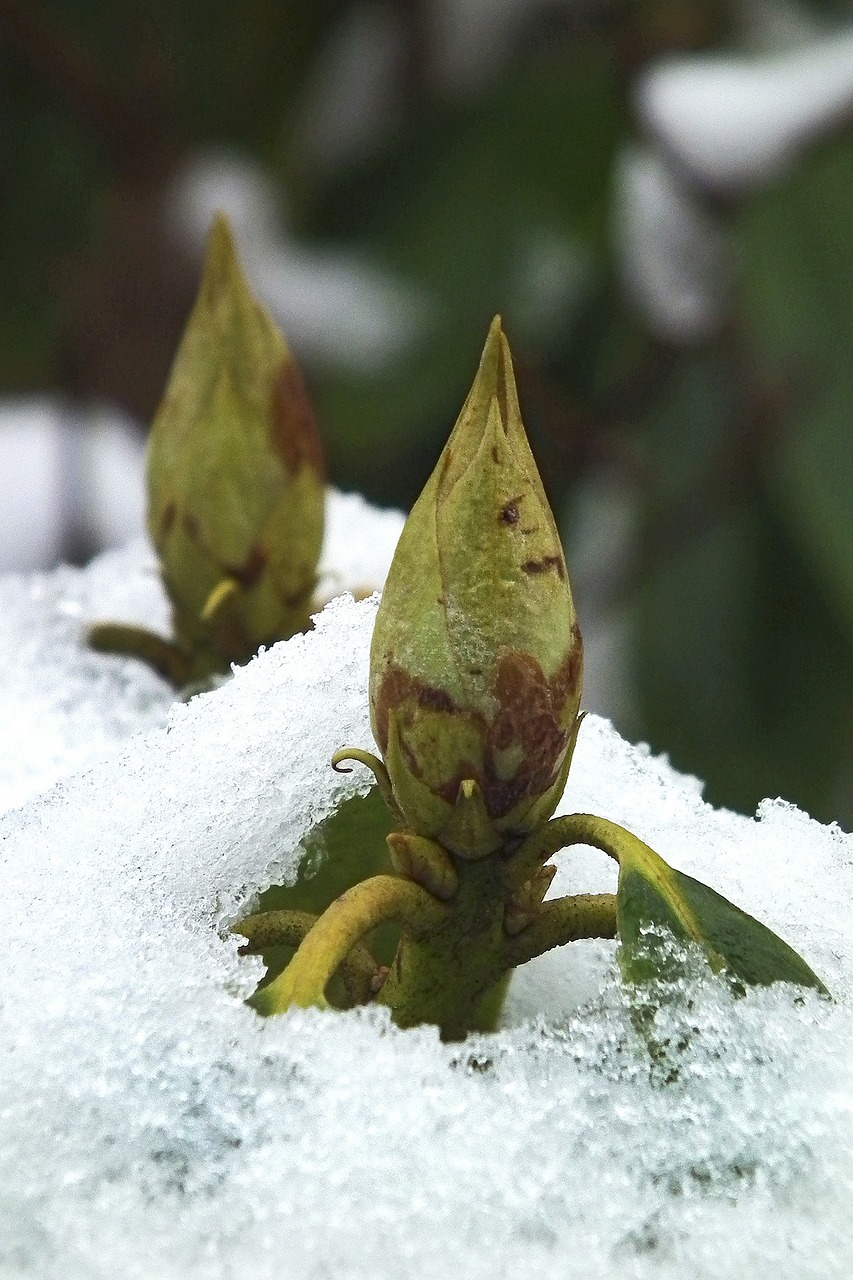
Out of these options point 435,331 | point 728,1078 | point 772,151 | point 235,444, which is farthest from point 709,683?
point 728,1078

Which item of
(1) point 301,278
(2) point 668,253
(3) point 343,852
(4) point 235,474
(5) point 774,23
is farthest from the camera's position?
(1) point 301,278

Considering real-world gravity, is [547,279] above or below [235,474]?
above

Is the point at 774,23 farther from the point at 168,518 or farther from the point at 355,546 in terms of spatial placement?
the point at 168,518

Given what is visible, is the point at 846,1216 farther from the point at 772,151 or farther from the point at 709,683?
the point at 709,683

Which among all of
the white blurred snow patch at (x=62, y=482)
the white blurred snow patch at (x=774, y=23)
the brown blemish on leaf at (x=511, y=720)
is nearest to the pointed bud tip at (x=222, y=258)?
the brown blemish on leaf at (x=511, y=720)

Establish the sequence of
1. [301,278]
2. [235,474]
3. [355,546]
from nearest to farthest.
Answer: [235,474]
[355,546]
[301,278]

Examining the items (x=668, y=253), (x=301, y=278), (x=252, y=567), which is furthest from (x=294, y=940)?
(x=301, y=278)

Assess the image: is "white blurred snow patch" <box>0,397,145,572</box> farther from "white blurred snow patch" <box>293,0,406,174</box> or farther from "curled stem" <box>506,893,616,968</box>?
"curled stem" <box>506,893,616,968</box>

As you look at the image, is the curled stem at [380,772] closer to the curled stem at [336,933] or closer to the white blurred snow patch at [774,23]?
the curled stem at [336,933]
